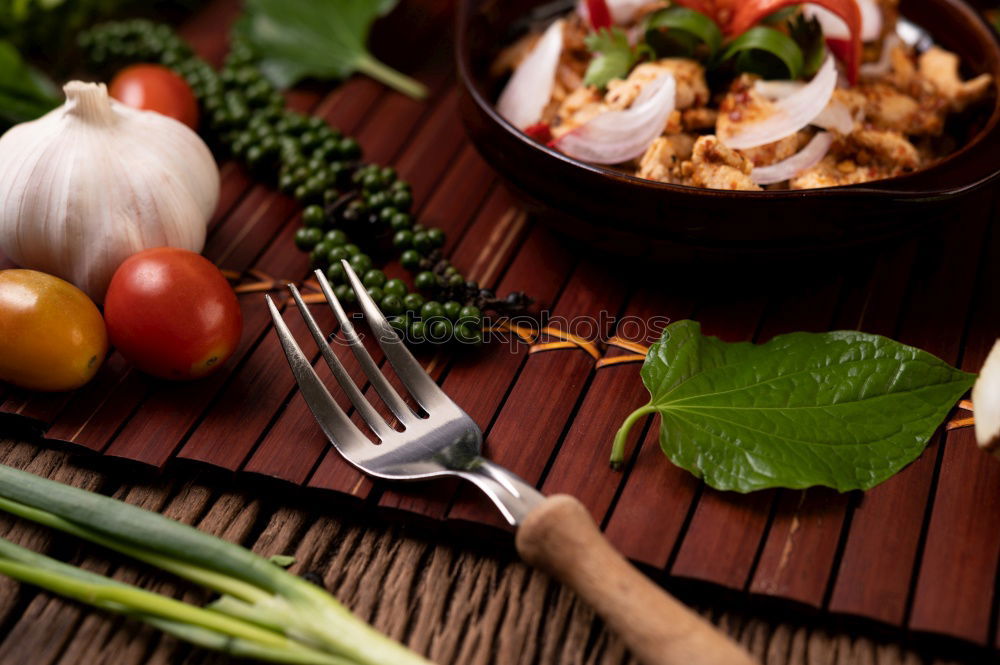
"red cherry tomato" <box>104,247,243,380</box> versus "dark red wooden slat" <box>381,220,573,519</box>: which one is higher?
"red cherry tomato" <box>104,247,243,380</box>

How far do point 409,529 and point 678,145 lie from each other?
928 mm

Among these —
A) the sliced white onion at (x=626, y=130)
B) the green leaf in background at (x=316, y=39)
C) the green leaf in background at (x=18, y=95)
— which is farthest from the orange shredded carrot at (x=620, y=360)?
the green leaf in background at (x=18, y=95)

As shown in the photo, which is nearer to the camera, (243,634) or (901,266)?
(243,634)

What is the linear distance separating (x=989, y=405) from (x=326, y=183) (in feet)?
4.62

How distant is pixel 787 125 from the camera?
5.73 ft

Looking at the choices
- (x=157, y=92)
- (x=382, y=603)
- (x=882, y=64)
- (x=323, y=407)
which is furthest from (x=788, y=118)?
(x=157, y=92)

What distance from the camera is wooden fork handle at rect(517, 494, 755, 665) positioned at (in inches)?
46.8

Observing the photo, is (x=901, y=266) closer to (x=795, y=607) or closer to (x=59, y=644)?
(x=795, y=607)

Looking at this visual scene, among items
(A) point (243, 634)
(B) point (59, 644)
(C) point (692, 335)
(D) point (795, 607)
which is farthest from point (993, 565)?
(B) point (59, 644)

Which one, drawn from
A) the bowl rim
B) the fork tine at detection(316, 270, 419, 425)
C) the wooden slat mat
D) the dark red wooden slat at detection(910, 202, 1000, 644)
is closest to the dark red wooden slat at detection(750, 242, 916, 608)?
the wooden slat mat

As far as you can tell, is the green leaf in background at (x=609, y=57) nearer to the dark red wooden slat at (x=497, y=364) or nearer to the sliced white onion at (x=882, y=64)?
the dark red wooden slat at (x=497, y=364)

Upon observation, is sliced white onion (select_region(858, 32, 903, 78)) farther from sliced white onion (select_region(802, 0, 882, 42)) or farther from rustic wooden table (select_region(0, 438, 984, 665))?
rustic wooden table (select_region(0, 438, 984, 665))

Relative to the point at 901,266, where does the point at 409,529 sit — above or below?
below

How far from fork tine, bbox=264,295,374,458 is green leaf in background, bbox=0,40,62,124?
105cm
